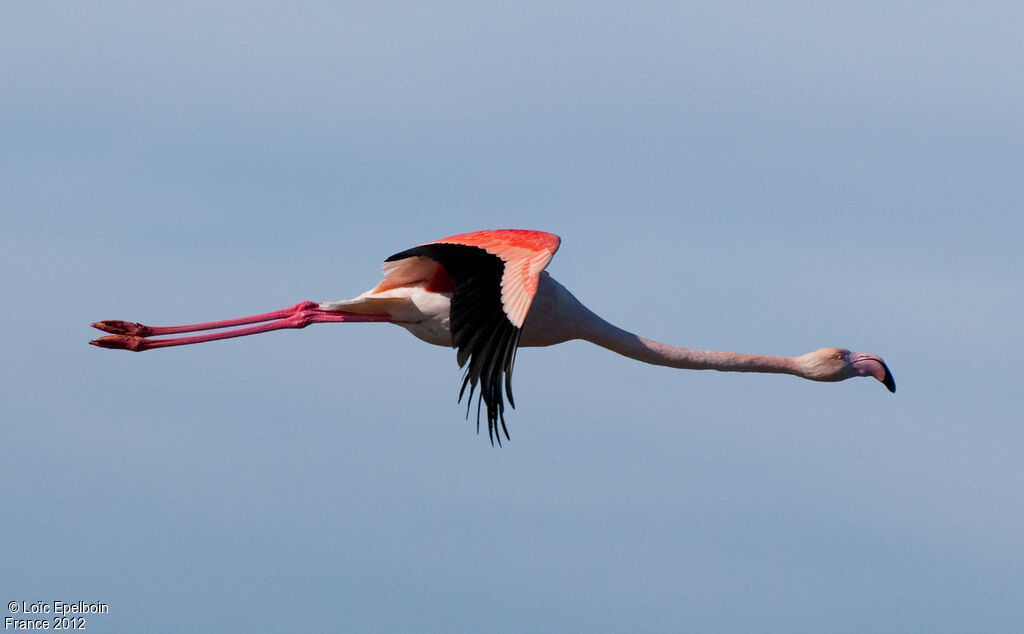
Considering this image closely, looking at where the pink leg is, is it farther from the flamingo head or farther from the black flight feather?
the flamingo head

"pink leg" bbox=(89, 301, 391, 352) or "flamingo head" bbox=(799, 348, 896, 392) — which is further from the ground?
"pink leg" bbox=(89, 301, 391, 352)

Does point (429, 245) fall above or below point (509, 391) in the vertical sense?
above

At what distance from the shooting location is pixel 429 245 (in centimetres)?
1181

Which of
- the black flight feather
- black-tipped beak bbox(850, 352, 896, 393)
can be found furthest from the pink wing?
black-tipped beak bbox(850, 352, 896, 393)

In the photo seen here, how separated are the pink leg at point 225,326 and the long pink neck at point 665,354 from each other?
1.76 metres

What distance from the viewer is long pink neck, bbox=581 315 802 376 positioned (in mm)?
12789

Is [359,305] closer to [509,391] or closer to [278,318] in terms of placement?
[278,318]

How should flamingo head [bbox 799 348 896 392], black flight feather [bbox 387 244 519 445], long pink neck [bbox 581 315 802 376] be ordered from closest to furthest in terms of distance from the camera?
black flight feather [bbox 387 244 519 445] → long pink neck [bbox 581 315 802 376] → flamingo head [bbox 799 348 896 392]

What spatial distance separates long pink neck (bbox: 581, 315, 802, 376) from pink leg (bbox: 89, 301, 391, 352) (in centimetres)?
176

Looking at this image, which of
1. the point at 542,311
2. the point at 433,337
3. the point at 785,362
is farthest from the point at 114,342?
the point at 785,362

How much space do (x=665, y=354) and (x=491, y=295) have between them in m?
2.52

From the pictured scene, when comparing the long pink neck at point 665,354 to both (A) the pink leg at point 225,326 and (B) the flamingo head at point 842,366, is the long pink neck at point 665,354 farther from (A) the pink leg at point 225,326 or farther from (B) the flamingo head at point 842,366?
(A) the pink leg at point 225,326

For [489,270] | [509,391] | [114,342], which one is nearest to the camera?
[509,391]

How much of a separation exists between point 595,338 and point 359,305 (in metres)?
1.94
